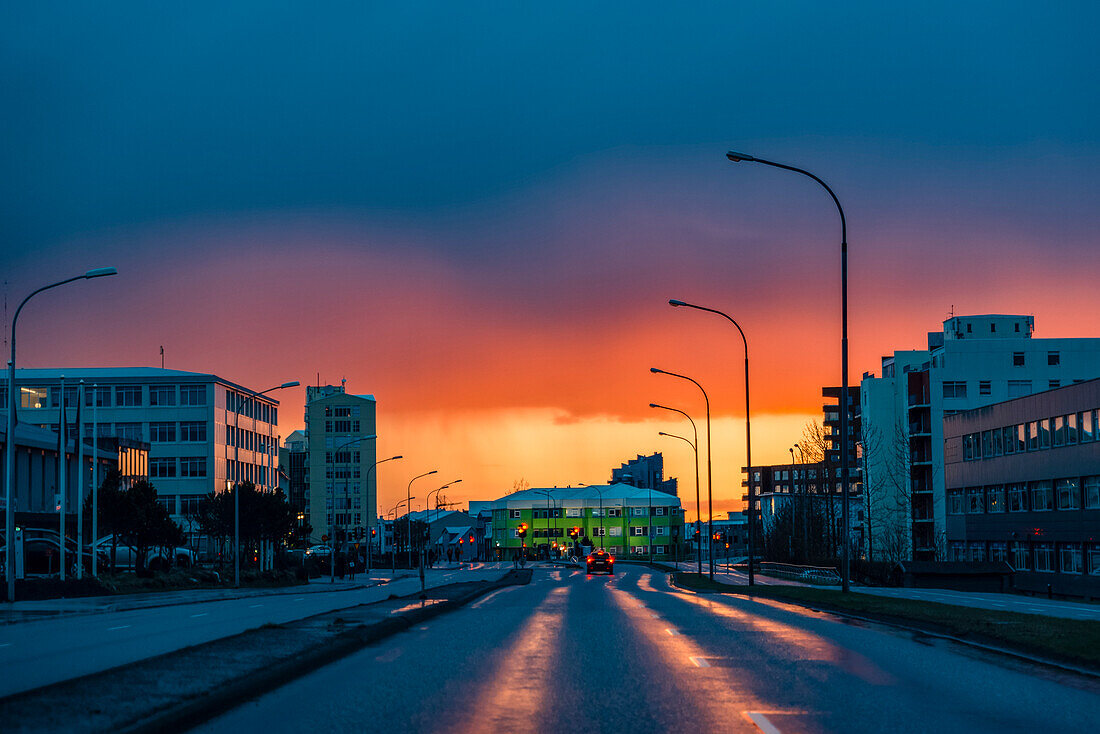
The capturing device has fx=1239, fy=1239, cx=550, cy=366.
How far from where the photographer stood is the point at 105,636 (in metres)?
24.4

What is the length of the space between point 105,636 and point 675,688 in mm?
14842

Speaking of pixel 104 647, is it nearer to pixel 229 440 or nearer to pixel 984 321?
pixel 229 440

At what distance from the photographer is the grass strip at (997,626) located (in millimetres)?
17578

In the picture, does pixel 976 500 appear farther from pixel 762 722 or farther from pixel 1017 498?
pixel 762 722

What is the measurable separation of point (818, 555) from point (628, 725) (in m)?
77.7

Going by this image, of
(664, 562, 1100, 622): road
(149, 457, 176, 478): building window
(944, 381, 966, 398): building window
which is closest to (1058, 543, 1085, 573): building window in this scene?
(664, 562, 1100, 622): road

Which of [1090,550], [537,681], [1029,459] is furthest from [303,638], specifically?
[1029,459]

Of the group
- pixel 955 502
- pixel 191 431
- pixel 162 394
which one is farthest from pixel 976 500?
pixel 162 394

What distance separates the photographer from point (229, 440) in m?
121

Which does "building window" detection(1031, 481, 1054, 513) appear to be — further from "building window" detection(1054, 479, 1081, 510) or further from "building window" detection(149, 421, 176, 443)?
"building window" detection(149, 421, 176, 443)

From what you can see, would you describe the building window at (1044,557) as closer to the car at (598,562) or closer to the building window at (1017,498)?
the building window at (1017,498)

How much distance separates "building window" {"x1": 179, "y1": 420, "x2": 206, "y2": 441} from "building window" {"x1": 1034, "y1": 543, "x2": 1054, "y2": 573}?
73578 mm

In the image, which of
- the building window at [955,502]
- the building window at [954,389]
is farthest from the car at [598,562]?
the building window at [954,389]

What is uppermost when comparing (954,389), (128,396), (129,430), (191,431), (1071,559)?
(954,389)
